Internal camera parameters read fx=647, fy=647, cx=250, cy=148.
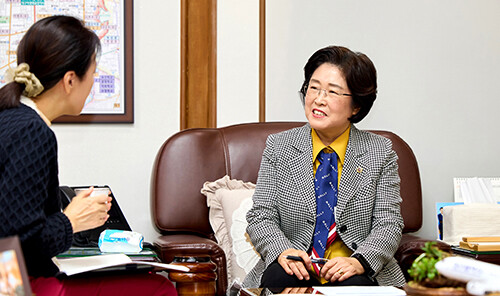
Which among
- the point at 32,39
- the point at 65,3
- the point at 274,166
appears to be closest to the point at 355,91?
the point at 274,166

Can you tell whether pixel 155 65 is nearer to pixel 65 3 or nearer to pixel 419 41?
pixel 65 3

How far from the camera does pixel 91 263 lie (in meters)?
1.88

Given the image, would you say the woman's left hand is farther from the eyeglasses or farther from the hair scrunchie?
the hair scrunchie

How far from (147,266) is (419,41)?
2111mm

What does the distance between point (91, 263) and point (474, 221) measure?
1773 millimetres

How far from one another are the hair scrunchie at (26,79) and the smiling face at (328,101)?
42.6 inches

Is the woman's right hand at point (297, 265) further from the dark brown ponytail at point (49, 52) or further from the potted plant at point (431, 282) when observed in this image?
the dark brown ponytail at point (49, 52)

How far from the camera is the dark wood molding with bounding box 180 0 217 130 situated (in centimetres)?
317

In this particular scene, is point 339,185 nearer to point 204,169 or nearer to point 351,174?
point 351,174

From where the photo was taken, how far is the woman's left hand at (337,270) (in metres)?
2.14

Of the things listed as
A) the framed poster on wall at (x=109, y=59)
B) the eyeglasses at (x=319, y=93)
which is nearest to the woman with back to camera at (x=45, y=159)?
the eyeglasses at (x=319, y=93)

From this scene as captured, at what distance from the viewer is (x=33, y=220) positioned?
1.55m

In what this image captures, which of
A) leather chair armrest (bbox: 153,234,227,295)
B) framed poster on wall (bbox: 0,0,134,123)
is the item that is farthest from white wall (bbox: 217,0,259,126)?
leather chair armrest (bbox: 153,234,227,295)

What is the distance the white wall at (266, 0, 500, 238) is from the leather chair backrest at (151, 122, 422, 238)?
0.32m
